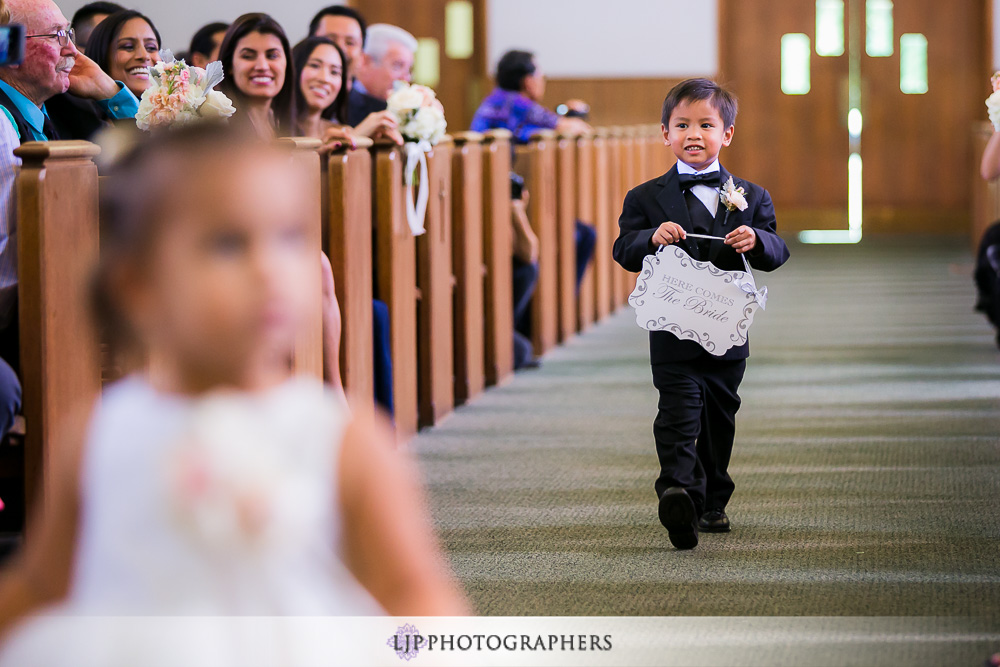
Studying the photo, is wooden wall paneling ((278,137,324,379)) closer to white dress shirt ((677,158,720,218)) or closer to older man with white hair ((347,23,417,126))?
white dress shirt ((677,158,720,218))

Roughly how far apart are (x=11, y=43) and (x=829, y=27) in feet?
37.0

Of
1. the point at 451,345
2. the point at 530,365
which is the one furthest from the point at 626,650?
the point at 530,365

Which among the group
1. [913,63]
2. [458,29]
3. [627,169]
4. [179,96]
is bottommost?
[627,169]

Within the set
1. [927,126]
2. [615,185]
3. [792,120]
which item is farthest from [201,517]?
[927,126]

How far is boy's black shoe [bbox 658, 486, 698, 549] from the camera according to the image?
2902 millimetres

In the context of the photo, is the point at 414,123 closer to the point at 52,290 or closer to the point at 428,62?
the point at 52,290

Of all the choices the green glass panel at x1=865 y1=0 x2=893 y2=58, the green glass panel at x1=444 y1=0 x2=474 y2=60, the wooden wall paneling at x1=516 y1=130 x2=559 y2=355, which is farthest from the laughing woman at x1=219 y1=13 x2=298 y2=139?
the green glass panel at x1=865 y1=0 x2=893 y2=58

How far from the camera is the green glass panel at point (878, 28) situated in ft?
39.8

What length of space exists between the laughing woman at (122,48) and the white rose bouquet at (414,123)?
0.75m

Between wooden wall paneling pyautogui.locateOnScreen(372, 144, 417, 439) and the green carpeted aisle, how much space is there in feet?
0.56

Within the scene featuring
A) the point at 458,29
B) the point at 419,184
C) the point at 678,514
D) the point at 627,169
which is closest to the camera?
the point at 678,514

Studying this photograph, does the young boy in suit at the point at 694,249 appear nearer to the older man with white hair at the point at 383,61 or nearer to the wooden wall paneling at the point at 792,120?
Answer: the older man with white hair at the point at 383,61

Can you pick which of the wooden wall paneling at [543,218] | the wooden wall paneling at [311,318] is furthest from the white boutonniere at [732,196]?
the wooden wall paneling at [543,218]

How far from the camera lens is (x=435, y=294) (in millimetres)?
4578
